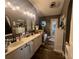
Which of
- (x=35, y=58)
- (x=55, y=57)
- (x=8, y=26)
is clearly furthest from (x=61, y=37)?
(x=8, y=26)

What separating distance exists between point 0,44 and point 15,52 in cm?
150

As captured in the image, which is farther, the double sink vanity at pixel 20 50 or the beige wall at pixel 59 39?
the beige wall at pixel 59 39

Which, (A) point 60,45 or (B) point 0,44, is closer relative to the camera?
(B) point 0,44

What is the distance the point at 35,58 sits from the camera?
3.92m

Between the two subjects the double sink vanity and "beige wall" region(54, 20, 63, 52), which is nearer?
the double sink vanity

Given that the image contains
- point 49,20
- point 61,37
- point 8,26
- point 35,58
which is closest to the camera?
point 8,26

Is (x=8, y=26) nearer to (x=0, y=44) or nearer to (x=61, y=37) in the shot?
(x=0, y=44)

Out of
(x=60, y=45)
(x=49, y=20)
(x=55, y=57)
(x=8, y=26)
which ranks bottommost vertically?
(x=55, y=57)

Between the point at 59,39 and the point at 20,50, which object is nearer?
the point at 20,50

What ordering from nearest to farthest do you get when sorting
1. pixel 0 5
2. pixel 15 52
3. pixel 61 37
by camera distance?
pixel 0 5 → pixel 15 52 → pixel 61 37
